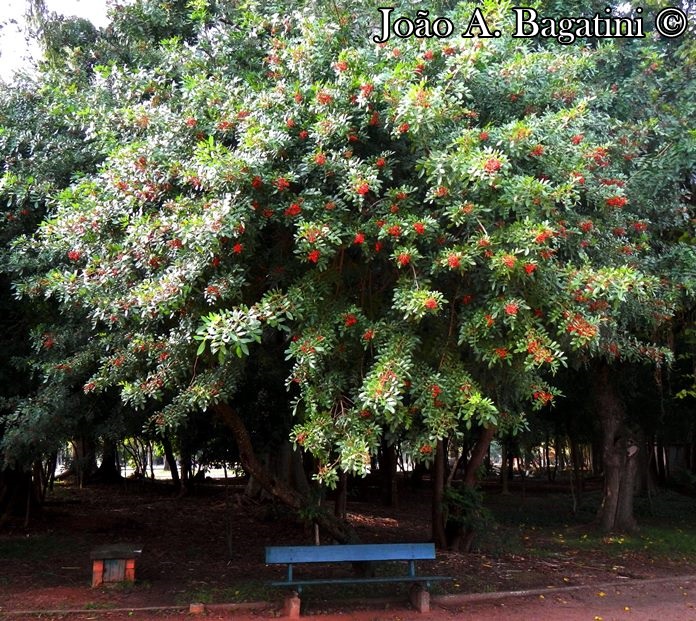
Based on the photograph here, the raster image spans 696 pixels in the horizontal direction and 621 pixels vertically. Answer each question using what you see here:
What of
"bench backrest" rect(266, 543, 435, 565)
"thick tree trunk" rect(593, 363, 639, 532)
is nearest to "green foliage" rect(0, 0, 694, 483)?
"bench backrest" rect(266, 543, 435, 565)

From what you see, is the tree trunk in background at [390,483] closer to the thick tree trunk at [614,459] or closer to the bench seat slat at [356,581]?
the thick tree trunk at [614,459]

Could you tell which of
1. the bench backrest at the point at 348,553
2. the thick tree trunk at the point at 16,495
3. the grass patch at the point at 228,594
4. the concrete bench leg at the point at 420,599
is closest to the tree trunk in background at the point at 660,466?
the thick tree trunk at the point at 16,495

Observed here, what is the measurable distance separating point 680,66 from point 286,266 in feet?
19.1

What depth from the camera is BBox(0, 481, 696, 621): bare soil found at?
7.27 metres

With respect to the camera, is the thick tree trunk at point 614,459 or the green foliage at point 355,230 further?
the thick tree trunk at point 614,459

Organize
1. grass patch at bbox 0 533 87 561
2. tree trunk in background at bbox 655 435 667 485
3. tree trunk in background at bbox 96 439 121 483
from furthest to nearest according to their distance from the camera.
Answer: tree trunk in background at bbox 96 439 121 483 < tree trunk in background at bbox 655 435 667 485 < grass patch at bbox 0 533 87 561

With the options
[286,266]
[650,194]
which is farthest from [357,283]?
[650,194]

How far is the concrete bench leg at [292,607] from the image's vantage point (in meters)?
6.93

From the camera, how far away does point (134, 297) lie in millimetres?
5023

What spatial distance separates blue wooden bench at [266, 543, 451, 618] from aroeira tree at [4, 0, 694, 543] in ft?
6.49

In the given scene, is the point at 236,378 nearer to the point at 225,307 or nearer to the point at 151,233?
the point at 225,307

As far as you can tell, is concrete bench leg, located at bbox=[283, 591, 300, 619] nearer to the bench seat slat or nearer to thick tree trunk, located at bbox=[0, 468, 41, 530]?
the bench seat slat

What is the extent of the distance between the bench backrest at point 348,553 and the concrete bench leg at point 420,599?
32 cm

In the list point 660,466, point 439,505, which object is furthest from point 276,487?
point 660,466
